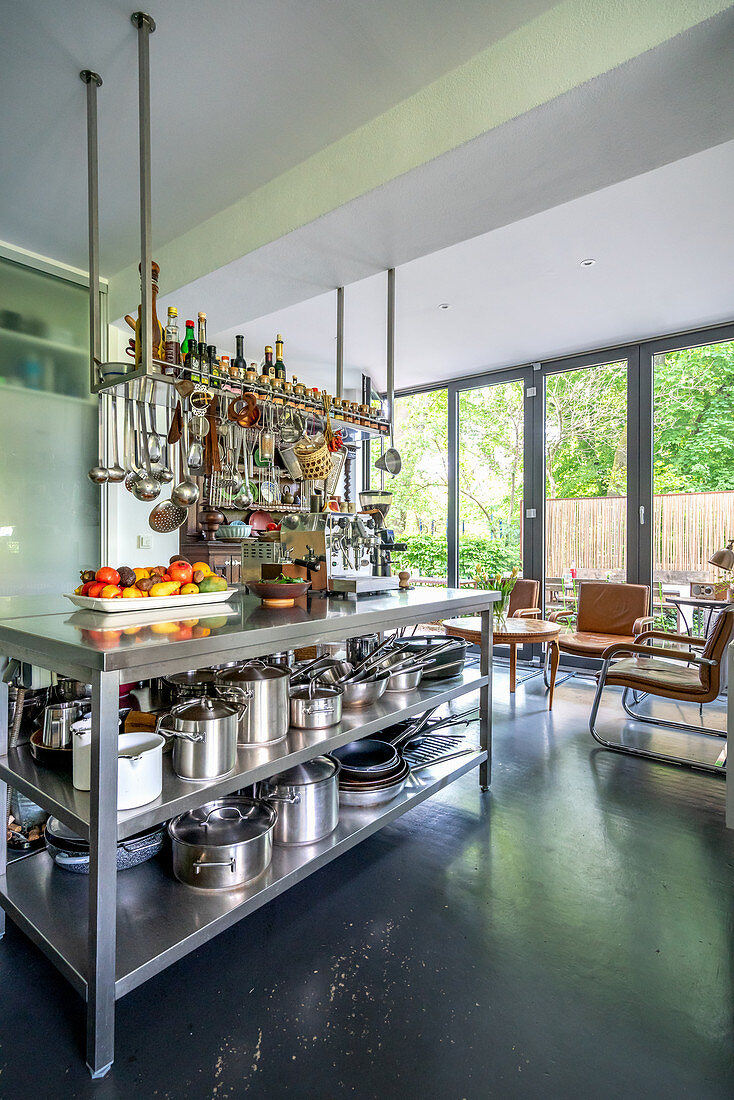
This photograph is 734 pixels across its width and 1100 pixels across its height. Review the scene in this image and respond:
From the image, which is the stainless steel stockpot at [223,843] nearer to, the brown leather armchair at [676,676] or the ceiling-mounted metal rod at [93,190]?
the ceiling-mounted metal rod at [93,190]

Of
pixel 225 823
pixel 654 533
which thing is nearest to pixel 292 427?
pixel 225 823

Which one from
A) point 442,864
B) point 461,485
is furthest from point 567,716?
point 461,485

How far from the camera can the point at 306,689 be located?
6.93 feet

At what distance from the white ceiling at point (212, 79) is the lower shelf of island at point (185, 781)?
2370mm

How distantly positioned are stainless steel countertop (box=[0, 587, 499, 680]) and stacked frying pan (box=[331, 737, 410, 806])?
60 centimetres

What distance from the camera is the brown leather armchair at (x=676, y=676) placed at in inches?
121

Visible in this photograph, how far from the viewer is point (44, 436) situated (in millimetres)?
3488

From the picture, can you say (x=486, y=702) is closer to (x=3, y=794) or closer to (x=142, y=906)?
→ (x=142, y=906)

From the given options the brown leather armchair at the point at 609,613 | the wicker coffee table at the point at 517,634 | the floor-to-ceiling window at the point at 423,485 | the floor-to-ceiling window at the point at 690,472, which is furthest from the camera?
the floor-to-ceiling window at the point at 423,485

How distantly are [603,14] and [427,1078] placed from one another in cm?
294

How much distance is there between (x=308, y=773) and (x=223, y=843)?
15.6 inches

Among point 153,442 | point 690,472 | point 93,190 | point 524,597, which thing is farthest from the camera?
point 524,597

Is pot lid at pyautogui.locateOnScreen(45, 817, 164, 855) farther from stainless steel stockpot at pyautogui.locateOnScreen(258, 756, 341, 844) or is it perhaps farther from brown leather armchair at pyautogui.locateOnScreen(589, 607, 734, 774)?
brown leather armchair at pyautogui.locateOnScreen(589, 607, 734, 774)

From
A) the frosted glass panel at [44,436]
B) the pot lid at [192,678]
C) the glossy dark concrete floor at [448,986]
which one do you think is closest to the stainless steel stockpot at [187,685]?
the pot lid at [192,678]
